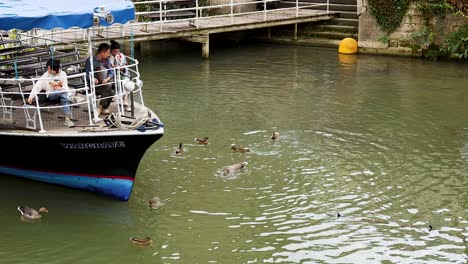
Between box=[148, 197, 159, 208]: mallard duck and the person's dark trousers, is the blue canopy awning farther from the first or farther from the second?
box=[148, 197, 159, 208]: mallard duck

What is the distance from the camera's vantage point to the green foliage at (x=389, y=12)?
25000 millimetres

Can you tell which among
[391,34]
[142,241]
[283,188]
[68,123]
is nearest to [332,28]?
[391,34]

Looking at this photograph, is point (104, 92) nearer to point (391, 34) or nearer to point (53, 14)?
point (53, 14)

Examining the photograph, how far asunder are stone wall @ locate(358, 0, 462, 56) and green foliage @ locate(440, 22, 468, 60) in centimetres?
40

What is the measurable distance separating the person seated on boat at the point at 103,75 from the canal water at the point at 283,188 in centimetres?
152

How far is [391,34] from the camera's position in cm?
2541

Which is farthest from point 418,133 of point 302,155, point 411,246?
point 411,246

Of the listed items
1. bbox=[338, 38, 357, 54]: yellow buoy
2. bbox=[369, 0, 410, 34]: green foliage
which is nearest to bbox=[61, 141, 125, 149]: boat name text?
bbox=[338, 38, 357, 54]: yellow buoy

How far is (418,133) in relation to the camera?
639 inches

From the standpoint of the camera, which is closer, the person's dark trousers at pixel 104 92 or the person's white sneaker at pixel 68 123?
the person's white sneaker at pixel 68 123

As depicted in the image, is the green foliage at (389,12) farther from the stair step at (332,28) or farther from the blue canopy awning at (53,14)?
the blue canopy awning at (53,14)

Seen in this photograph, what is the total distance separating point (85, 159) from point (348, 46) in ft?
50.0

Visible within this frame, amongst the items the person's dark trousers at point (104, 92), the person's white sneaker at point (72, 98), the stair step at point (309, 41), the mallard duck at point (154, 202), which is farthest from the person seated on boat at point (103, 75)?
the stair step at point (309, 41)

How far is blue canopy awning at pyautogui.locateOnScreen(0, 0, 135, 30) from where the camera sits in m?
12.1
